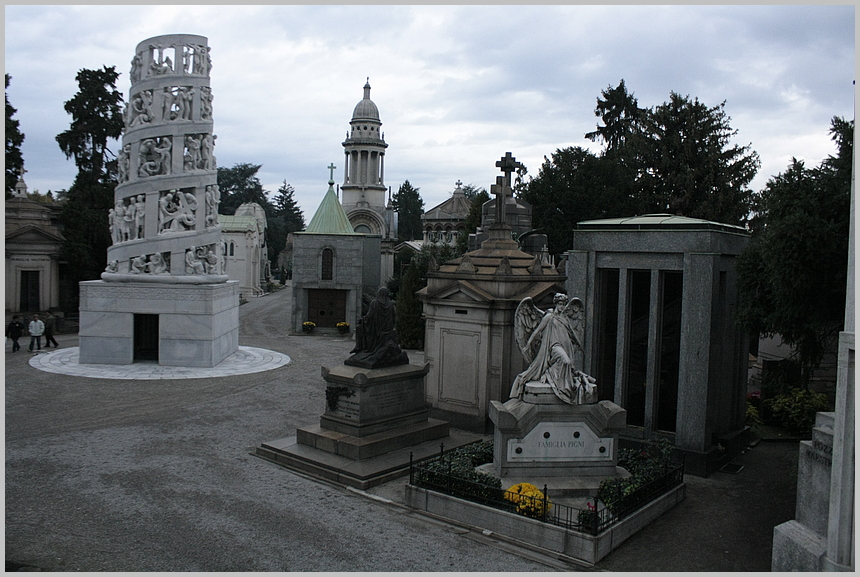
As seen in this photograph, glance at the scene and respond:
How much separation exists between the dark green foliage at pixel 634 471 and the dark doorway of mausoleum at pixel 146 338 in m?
17.9

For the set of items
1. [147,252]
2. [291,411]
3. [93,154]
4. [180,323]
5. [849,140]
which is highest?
[93,154]

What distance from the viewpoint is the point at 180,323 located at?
23.0m

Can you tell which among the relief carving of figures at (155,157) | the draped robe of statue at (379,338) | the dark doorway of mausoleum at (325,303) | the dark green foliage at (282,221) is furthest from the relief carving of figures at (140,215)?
the dark green foliage at (282,221)

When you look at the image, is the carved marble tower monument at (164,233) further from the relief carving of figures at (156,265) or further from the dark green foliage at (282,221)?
the dark green foliage at (282,221)

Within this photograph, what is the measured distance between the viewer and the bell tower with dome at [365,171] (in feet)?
188

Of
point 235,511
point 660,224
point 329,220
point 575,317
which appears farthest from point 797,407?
point 329,220

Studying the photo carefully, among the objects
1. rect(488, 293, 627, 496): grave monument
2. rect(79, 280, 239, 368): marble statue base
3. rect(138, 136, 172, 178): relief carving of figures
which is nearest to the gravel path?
rect(488, 293, 627, 496): grave monument

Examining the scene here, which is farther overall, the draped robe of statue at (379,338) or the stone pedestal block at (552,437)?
the draped robe of statue at (379,338)

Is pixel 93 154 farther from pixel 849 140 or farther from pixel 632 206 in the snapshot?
pixel 849 140

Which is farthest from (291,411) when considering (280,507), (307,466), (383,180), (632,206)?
(383,180)

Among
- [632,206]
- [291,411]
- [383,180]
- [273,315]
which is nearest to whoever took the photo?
[291,411]

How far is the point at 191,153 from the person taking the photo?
948 inches

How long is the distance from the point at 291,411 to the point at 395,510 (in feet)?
24.3

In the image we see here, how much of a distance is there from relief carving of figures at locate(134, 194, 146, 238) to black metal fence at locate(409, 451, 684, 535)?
1658cm
